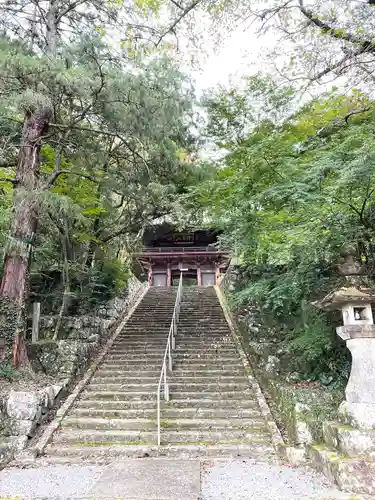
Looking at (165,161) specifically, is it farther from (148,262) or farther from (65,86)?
(148,262)

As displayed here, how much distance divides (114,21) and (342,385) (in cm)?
825

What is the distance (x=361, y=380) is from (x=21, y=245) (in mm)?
5699

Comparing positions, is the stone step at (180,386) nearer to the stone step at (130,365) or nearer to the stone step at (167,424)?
the stone step at (130,365)

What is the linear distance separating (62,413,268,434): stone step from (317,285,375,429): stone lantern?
181 cm

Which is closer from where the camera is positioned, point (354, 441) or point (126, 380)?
point (354, 441)

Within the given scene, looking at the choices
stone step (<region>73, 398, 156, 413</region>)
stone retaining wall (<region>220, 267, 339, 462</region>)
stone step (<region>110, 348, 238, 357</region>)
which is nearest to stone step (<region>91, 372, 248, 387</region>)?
stone retaining wall (<region>220, 267, 339, 462</region>)

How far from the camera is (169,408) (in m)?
6.02

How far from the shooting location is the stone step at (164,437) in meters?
5.22

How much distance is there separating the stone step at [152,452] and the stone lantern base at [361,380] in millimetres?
1341

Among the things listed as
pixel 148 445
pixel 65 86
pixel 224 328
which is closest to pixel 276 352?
pixel 224 328

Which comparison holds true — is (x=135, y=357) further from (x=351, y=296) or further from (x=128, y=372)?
(x=351, y=296)

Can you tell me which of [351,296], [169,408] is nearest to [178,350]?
[169,408]

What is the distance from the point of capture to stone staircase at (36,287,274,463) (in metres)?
4.98

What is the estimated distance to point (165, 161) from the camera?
25.5 ft
